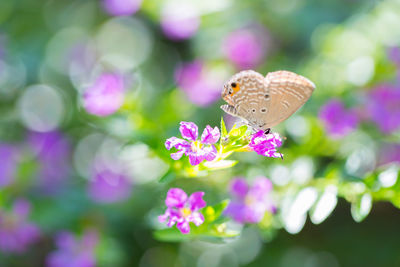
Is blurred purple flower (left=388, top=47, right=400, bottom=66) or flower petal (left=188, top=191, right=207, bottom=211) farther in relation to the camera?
blurred purple flower (left=388, top=47, right=400, bottom=66)

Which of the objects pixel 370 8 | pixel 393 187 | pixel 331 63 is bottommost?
pixel 393 187

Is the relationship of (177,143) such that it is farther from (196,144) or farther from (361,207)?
(361,207)

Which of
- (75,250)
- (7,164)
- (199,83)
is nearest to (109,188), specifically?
(75,250)

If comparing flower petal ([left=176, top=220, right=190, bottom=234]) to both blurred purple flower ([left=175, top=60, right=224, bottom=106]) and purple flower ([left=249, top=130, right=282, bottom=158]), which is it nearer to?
purple flower ([left=249, top=130, right=282, bottom=158])

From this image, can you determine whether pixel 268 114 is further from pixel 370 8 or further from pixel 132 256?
pixel 370 8

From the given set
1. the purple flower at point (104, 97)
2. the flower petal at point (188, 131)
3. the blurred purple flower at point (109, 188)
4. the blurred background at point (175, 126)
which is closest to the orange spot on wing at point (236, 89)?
the flower petal at point (188, 131)

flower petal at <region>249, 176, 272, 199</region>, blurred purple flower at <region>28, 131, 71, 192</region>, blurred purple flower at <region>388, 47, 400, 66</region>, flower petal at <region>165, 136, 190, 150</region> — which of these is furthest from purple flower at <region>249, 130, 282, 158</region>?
blurred purple flower at <region>28, 131, 71, 192</region>

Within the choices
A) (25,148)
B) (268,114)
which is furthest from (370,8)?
(25,148)

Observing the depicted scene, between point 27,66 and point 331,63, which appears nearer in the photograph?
point 331,63
